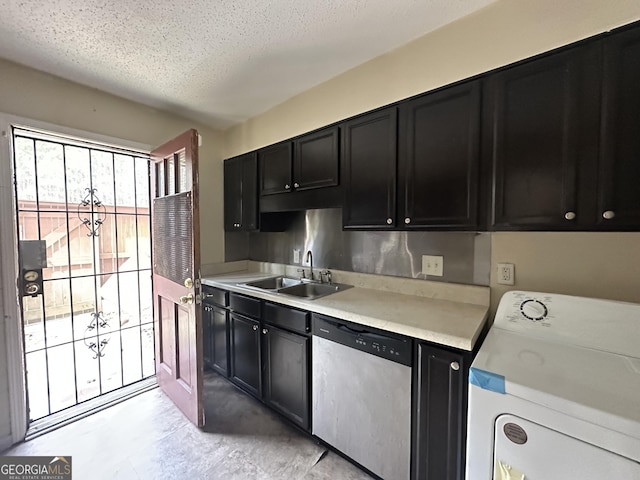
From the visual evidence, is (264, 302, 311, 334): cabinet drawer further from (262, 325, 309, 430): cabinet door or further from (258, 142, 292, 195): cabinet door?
(258, 142, 292, 195): cabinet door

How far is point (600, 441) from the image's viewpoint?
28.5 inches

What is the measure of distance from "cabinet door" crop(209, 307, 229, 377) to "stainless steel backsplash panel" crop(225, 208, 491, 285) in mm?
773

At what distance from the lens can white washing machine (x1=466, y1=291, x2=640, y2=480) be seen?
28.6 inches

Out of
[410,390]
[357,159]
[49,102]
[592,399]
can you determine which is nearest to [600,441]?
[592,399]

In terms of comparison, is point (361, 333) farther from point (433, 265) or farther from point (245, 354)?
point (245, 354)

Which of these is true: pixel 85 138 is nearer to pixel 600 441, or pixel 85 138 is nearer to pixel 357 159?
pixel 357 159

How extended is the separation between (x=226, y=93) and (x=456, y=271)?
2252 mm

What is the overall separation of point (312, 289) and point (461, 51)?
193cm

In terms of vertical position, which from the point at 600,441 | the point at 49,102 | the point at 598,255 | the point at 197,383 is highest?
the point at 49,102

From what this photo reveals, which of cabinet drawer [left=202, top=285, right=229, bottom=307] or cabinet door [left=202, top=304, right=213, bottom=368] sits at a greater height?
cabinet drawer [left=202, top=285, right=229, bottom=307]

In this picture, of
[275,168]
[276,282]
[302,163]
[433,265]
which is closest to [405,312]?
[433,265]

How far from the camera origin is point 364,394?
144 centimetres

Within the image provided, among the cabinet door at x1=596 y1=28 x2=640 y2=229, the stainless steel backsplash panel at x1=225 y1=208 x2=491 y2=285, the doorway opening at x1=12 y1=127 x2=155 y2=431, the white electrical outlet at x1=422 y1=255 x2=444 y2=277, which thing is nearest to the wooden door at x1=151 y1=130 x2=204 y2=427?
the doorway opening at x1=12 y1=127 x2=155 y2=431

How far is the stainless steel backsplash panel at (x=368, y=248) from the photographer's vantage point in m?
1.61
